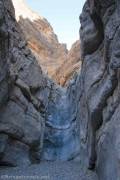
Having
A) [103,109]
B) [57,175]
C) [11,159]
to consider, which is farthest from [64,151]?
[103,109]

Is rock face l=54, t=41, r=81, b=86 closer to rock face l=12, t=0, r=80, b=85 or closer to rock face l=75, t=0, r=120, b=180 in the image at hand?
rock face l=12, t=0, r=80, b=85

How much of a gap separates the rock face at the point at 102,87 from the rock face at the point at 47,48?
2678 centimetres

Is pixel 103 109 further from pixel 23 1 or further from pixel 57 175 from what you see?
pixel 23 1

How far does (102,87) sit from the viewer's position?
13.0m

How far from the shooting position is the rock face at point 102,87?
422 inches

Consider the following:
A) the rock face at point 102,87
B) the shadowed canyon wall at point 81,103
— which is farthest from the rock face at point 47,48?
the rock face at point 102,87

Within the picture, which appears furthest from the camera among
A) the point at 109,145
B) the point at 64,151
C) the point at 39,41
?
the point at 39,41

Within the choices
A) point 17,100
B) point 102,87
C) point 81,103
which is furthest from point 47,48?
point 102,87

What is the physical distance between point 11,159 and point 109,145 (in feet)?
28.4

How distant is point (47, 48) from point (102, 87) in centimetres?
4485

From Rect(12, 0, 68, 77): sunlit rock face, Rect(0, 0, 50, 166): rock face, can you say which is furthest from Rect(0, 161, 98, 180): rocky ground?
Rect(12, 0, 68, 77): sunlit rock face

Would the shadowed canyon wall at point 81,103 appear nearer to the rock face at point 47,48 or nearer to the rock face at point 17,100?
the rock face at point 17,100

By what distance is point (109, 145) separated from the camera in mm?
10672

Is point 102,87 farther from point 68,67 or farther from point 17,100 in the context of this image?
point 68,67
